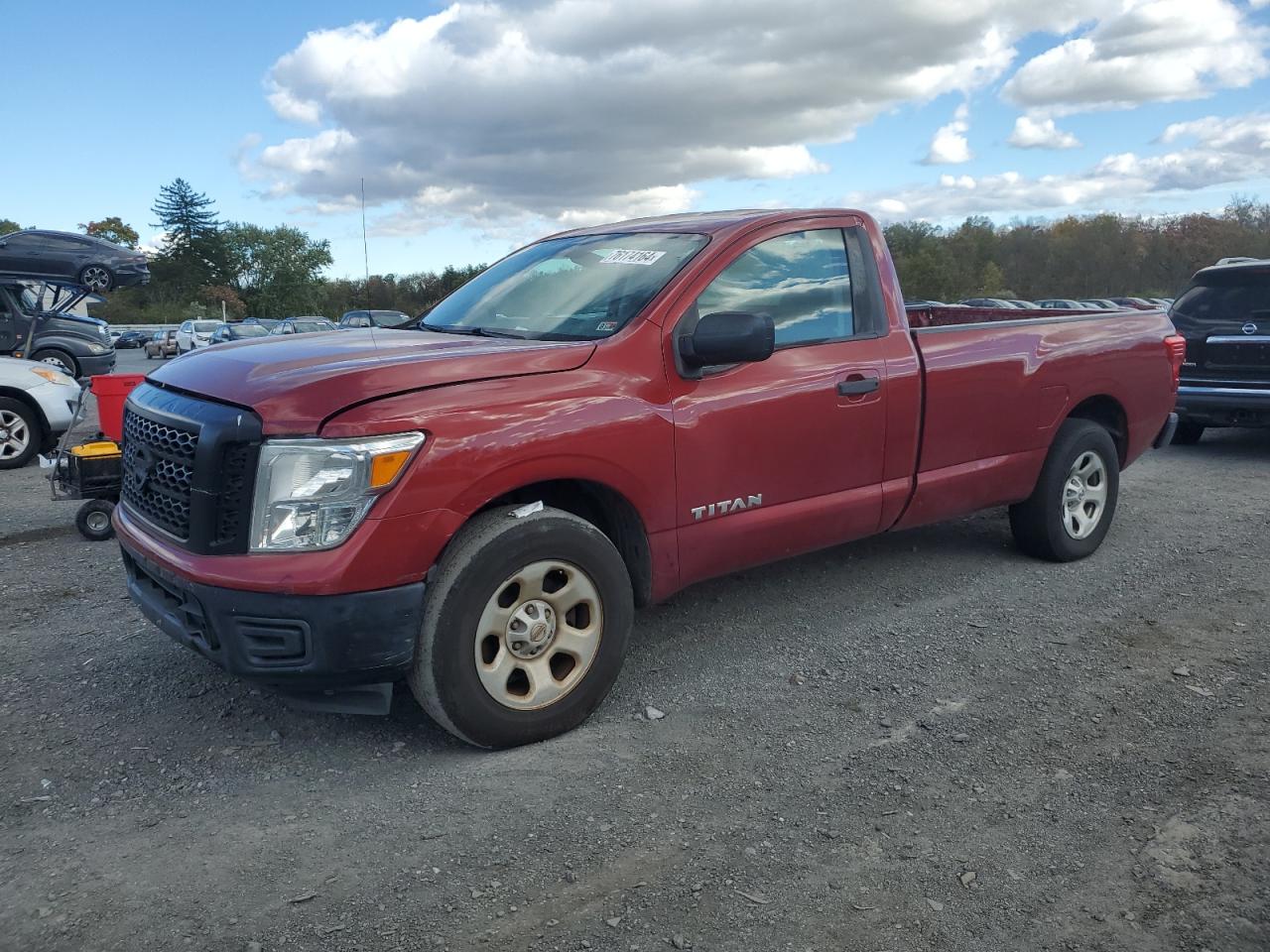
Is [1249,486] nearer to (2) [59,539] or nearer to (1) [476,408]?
(1) [476,408]

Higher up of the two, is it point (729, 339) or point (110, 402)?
point (729, 339)

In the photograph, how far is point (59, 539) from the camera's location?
21.7 ft

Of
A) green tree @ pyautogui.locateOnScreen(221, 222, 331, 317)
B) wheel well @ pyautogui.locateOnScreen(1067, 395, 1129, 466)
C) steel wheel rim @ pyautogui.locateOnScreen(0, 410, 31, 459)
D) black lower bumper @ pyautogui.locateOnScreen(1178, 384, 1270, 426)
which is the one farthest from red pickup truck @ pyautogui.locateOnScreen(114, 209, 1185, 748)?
green tree @ pyautogui.locateOnScreen(221, 222, 331, 317)

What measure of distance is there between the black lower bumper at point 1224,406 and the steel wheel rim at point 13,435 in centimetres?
1067

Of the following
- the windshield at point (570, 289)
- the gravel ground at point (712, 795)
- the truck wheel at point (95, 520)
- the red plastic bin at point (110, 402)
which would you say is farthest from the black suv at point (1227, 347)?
the truck wheel at point (95, 520)

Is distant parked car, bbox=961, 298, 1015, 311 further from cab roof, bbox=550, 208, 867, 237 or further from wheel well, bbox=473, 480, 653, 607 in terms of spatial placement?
wheel well, bbox=473, 480, 653, 607

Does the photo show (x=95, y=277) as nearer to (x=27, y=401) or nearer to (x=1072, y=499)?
(x=27, y=401)

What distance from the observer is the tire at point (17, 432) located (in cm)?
938

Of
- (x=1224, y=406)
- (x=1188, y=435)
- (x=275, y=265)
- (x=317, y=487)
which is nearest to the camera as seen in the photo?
(x=317, y=487)

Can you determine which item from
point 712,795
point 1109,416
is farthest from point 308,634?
point 1109,416

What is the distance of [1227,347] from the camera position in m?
9.32

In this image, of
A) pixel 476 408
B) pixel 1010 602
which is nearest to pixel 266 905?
pixel 476 408

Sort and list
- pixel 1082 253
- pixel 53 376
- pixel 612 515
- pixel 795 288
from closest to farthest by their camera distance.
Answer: pixel 612 515 < pixel 795 288 < pixel 53 376 < pixel 1082 253

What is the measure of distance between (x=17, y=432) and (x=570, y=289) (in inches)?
295
